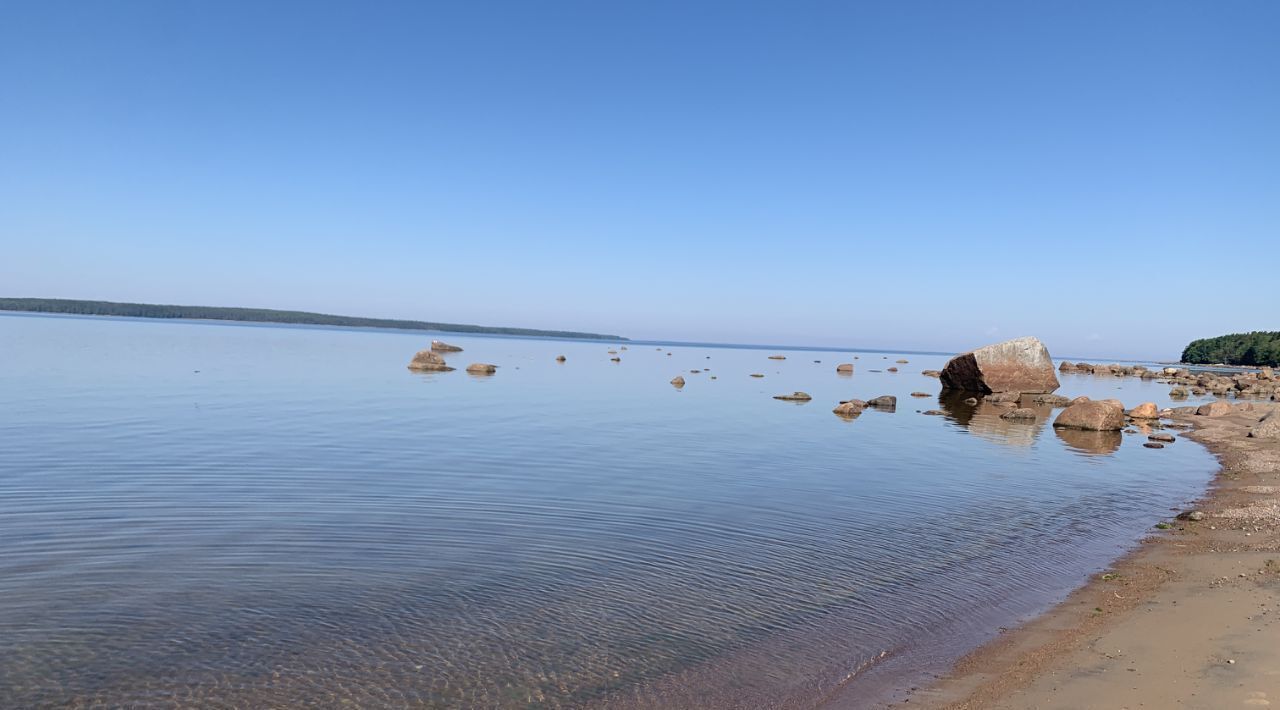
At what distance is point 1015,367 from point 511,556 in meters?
48.2

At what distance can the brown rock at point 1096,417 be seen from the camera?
109 feet

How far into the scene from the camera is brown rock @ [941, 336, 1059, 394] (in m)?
50.9

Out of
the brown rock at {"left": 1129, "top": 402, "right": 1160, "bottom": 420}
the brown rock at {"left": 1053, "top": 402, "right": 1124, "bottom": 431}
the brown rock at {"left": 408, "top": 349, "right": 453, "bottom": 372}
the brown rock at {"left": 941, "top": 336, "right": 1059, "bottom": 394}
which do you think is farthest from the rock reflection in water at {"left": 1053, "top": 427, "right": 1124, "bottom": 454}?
the brown rock at {"left": 408, "top": 349, "right": 453, "bottom": 372}

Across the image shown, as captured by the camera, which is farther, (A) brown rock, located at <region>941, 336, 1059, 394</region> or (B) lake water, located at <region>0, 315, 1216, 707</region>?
(A) brown rock, located at <region>941, 336, 1059, 394</region>

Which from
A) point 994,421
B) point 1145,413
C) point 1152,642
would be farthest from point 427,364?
point 1152,642

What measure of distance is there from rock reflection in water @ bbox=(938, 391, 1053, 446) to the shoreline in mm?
17248

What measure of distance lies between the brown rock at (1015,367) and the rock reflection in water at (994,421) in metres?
1.57

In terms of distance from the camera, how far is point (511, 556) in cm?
1178

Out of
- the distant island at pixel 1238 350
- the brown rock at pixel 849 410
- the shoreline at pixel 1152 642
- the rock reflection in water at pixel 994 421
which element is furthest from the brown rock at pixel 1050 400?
the distant island at pixel 1238 350

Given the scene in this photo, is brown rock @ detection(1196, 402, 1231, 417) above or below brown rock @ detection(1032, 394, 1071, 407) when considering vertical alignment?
above

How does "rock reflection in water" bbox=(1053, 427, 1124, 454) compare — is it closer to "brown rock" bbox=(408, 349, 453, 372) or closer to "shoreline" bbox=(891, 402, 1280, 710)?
"shoreline" bbox=(891, 402, 1280, 710)

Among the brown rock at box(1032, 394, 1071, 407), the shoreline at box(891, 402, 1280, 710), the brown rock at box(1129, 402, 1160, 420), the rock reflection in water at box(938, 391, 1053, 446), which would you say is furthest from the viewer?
the brown rock at box(1032, 394, 1071, 407)

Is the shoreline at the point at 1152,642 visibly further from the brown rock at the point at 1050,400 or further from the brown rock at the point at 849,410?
the brown rock at the point at 1050,400

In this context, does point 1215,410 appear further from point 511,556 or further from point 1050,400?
point 511,556
